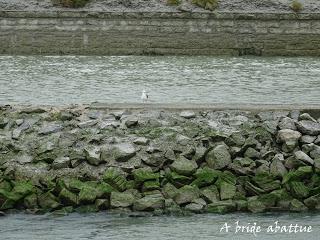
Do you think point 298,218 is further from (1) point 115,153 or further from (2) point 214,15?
(2) point 214,15

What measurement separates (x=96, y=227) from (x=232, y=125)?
2697 millimetres

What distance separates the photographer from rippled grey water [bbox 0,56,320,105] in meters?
15.1

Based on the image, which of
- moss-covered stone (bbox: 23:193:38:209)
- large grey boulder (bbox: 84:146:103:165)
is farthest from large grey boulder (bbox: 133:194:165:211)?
moss-covered stone (bbox: 23:193:38:209)

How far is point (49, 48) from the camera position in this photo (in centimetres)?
2406

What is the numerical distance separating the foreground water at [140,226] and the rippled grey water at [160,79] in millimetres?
5682

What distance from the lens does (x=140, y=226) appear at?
851cm

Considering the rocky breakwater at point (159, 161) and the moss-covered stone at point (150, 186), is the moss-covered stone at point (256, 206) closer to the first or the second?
the rocky breakwater at point (159, 161)

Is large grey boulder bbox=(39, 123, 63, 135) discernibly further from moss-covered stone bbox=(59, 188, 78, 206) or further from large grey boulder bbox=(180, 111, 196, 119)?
large grey boulder bbox=(180, 111, 196, 119)

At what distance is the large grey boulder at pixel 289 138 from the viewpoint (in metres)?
9.90

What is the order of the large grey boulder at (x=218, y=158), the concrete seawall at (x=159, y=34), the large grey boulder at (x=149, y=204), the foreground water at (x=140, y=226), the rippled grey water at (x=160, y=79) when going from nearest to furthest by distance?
the foreground water at (x=140, y=226) < the large grey boulder at (x=149, y=204) < the large grey boulder at (x=218, y=158) < the rippled grey water at (x=160, y=79) < the concrete seawall at (x=159, y=34)

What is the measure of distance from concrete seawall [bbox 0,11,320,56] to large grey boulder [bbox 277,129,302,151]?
14054mm

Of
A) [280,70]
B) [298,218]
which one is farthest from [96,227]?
[280,70]

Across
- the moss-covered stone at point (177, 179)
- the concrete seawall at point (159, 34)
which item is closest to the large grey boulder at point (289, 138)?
the moss-covered stone at point (177, 179)

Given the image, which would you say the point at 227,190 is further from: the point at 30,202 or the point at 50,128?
the point at 50,128
